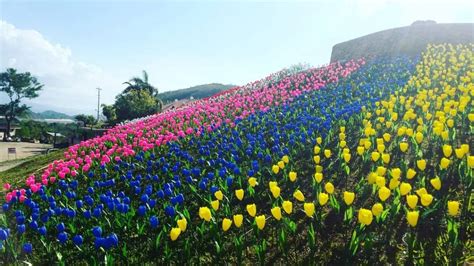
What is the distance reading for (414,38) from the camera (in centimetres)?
2905

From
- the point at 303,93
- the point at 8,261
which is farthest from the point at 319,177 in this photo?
the point at 303,93

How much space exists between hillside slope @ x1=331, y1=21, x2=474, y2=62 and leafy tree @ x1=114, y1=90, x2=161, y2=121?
2736 cm

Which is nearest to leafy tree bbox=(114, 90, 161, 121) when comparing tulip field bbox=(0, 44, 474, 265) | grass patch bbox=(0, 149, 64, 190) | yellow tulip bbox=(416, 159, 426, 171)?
grass patch bbox=(0, 149, 64, 190)

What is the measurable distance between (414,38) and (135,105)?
1310 inches

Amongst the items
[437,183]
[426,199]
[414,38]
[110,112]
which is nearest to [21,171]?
[437,183]

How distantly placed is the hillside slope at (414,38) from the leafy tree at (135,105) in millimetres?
27362

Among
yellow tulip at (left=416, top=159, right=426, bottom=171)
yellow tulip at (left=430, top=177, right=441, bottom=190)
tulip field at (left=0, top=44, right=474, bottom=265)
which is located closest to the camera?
tulip field at (left=0, top=44, right=474, bottom=265)

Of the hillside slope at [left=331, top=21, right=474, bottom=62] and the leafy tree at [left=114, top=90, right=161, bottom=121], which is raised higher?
the hillside slope at [left=331, top=21, right=474, bottom=62]

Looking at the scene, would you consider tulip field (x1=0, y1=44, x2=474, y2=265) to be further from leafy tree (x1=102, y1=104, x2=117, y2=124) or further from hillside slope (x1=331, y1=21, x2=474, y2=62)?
leafy tree (x1=102, y1=104, x2=117, y2=124)

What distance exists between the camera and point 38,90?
7712 cm

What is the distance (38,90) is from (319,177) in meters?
83.5

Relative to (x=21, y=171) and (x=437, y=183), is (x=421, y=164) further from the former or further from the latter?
(x=21, y=171)

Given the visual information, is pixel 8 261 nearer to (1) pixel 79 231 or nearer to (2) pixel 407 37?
(1) pixel 79 231

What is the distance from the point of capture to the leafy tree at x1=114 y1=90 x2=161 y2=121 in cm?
4888
